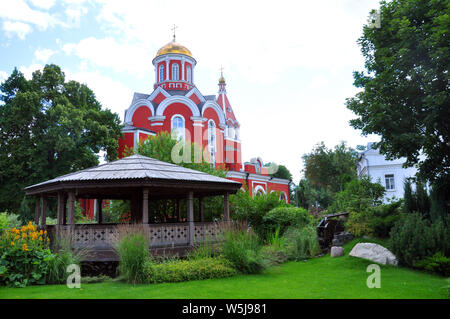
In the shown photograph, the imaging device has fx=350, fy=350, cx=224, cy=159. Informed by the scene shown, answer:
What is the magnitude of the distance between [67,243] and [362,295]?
23.0ft

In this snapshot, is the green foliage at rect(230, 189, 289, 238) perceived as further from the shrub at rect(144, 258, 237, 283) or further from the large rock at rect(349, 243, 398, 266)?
the shrub at rect(144, 258, 237, 283)

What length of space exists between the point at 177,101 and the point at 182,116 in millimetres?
1284

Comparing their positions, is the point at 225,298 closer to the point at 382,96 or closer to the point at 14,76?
the point at 382,96

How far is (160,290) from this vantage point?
23.8ft

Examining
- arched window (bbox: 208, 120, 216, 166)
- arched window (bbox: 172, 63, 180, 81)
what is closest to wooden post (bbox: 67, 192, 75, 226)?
arched window (bbox: 208, 120, 216, 166)

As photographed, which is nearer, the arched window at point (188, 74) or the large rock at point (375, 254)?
the large rock at point (375, 254)

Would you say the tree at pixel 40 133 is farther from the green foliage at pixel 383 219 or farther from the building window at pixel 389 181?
the building window at pixel 389 181

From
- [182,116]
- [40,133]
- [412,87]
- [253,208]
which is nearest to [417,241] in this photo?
[412,87]

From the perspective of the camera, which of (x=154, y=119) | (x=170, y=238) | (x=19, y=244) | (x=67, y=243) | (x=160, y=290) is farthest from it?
(x=154, y=119)

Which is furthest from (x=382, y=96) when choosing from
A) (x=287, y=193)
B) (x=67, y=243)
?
(x=287, y=193)

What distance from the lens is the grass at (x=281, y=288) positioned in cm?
676

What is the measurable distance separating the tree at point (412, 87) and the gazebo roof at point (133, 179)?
5.36 m

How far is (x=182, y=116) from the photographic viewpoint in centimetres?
2861

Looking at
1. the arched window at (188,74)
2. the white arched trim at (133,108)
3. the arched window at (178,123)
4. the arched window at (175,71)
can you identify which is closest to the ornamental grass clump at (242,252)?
the arched window at (178,123)
